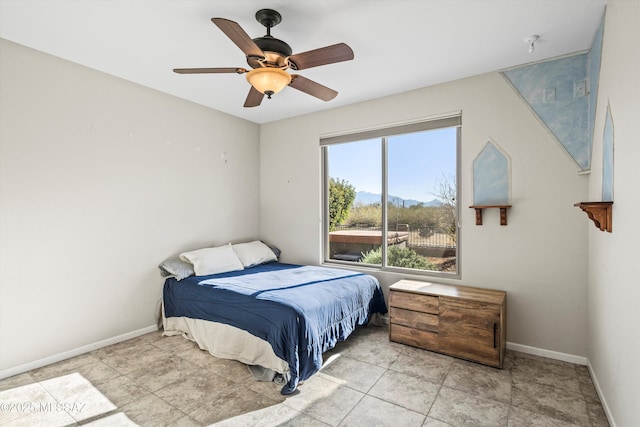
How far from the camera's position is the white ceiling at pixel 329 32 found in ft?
6.58

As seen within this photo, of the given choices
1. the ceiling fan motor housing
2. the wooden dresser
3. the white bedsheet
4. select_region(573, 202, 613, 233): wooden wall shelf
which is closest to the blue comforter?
the white bedsheet

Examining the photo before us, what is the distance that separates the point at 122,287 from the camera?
312 cm

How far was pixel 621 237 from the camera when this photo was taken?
167cm

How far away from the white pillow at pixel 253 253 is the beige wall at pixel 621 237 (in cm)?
327

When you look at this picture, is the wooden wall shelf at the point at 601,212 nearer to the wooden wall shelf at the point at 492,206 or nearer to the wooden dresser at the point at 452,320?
the wooden wall shelf at the point at 492,206

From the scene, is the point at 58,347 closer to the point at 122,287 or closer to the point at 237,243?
the point at 122,287

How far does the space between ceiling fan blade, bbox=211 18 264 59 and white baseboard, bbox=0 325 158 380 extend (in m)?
→ 2.92

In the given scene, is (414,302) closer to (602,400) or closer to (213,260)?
(602,400)

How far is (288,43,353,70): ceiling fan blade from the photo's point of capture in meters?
1.87

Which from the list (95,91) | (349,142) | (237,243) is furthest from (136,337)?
(349,142)

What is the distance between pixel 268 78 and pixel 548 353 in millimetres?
3174

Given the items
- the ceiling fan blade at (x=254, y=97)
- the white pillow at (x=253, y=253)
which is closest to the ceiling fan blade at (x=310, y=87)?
the ceiling fan blade at (x=254, y=97)

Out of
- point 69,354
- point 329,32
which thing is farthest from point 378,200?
point 69,354

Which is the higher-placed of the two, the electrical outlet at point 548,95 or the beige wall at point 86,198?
the electrical outlet at point 548,95
